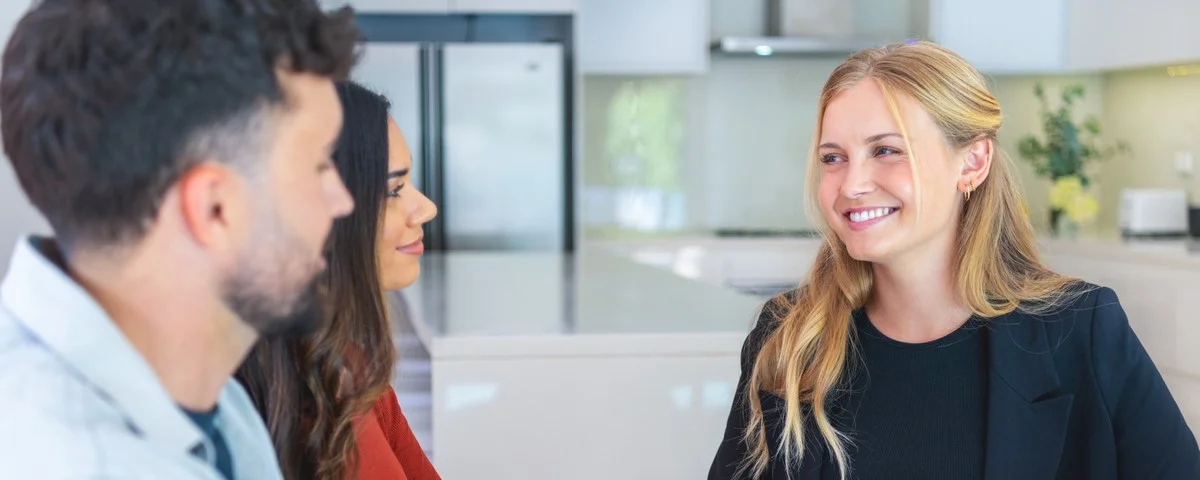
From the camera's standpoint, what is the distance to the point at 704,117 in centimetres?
555

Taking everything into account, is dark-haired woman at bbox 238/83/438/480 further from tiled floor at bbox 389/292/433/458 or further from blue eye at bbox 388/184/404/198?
tiled floor at bbox 389/292/433/458

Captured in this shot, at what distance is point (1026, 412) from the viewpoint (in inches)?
56.7

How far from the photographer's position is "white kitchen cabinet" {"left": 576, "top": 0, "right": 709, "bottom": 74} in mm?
5086

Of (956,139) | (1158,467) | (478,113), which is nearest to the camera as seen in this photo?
(1158,467)

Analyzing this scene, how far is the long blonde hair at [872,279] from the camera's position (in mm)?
1489

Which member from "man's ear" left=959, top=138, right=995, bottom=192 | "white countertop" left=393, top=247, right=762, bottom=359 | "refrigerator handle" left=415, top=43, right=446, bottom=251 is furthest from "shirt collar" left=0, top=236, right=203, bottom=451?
"refrigerator handle" left=415, top=43, right=446, bottom=251

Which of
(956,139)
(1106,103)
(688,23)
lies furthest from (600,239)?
(956,139)

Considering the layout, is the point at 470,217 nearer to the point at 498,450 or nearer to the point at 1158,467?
the point at 498,450

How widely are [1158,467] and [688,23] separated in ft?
12.9

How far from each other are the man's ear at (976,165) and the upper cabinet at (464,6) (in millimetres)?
3517

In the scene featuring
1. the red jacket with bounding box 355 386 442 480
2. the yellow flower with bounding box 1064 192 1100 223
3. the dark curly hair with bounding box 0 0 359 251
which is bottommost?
the red jacket with bounding box 355 386 442 480

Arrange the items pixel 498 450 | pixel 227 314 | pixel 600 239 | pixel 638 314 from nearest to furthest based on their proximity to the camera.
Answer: pixel 227 314
pixel 498 450
pixel 638 314
pixel 600 239

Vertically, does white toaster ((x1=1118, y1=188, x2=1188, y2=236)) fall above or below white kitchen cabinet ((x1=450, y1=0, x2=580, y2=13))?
below

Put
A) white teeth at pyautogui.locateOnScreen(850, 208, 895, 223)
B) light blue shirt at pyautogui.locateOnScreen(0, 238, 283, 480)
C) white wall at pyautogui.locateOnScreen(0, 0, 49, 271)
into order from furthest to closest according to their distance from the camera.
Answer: white wall at pyautogui.locateOnScreen(0, 0, 49, 271) < white teeth at pyautogui.locateOnScreen(850, 208, 895, 223) < light blue shirt at pyautogui.locateOnScreen(0, 238, 283, 480)
